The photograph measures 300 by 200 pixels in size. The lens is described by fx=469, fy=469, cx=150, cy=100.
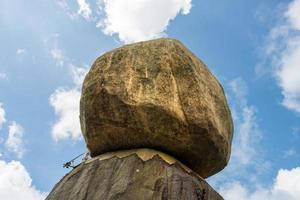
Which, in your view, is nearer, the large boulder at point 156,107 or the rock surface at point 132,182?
the rock surface at point 132,182

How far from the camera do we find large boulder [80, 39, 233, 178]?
445cm

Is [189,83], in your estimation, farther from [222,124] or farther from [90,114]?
[90,114]

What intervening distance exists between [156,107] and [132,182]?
0.77 metres

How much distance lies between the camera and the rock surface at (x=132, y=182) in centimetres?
401

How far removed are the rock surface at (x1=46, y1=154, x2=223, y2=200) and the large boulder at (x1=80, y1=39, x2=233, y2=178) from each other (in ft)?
0.82

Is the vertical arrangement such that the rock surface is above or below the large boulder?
below

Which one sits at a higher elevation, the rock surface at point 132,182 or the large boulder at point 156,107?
the large boulder at point 156,107

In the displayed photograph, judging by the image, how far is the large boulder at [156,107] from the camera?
4445mm

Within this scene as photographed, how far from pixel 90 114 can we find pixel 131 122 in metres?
0.47

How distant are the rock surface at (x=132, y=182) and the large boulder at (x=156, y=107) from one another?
0.82 feet

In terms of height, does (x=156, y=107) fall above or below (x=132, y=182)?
above

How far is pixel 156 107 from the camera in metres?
4.41

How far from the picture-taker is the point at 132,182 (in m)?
4.05

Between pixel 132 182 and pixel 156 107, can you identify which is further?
pixel 156 107
